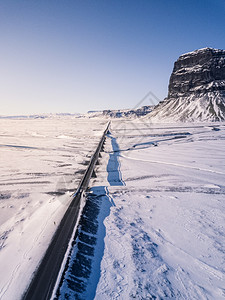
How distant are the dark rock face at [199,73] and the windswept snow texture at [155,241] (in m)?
112

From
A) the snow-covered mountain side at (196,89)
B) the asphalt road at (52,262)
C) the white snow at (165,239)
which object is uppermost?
the snow-covered mountain side at (196,89)

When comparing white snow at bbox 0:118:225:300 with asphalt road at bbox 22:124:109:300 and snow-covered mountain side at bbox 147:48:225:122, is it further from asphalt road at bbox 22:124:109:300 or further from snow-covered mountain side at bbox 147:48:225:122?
snow-covered mountain side at bbox 147:48:225:122

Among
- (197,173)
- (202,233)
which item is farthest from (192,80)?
(202,233)

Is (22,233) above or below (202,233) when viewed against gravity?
above

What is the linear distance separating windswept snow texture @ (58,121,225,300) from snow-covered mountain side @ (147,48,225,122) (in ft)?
259

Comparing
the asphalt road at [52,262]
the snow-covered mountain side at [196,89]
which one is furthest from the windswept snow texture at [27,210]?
the snow-covered mountain side at [196,89]

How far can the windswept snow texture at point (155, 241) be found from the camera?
15.2ft

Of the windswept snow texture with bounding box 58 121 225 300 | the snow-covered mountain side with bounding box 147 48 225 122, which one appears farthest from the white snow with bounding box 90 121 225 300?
the snow-covered mountain side with bounding box 147 48 225 122

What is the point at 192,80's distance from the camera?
112438 millimetres

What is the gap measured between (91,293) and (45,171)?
10.4 m

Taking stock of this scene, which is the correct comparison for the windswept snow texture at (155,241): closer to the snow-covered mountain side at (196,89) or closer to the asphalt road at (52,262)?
the asphalt road at (52,262)

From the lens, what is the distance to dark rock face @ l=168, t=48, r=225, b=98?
104 m

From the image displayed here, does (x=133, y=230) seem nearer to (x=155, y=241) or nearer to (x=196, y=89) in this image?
(x=155, y=241)

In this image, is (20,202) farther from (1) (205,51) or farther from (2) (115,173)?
(1) (205,51)
